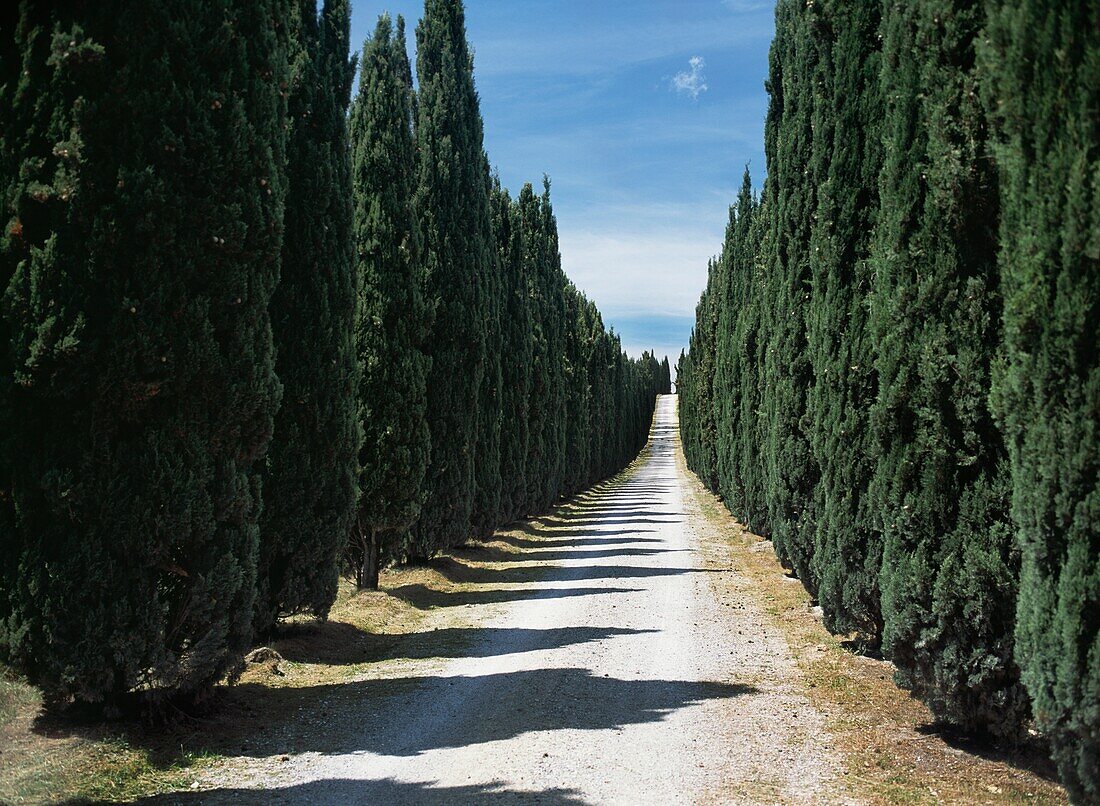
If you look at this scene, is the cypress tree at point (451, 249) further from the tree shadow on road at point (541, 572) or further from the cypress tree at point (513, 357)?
the cypress tree at point (513, 357)

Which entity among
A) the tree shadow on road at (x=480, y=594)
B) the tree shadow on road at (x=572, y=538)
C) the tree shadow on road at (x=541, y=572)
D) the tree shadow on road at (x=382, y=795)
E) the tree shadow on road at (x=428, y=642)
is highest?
the tree shadow on road at (x=382, y=795)

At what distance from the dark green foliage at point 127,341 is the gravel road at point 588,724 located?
4.69 feet

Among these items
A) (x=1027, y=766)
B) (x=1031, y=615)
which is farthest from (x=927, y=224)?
(x=1027, y=766)

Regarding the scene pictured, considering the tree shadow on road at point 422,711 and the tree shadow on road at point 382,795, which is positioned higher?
the tree shadow on road at point 382,795

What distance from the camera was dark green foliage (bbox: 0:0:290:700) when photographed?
17.9ft

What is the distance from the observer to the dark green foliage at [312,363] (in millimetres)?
8648

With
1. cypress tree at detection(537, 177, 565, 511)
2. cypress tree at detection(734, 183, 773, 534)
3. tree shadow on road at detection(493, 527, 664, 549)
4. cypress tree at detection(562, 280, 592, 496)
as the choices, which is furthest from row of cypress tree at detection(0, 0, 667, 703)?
cypress tree at detection(562, 280, 592, 496)

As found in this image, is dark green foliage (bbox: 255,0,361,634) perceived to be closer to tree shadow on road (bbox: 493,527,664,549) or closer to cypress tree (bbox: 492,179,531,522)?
tree shadow on road (bbox: 493,527,664,549)

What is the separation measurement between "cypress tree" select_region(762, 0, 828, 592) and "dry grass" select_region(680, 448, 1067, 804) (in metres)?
1.68

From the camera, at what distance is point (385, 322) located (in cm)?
1292

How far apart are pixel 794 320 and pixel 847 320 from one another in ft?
11.1

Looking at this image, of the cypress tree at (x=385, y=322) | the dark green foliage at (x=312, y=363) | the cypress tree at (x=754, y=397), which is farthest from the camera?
the cypress tree at (x=754, y=397)

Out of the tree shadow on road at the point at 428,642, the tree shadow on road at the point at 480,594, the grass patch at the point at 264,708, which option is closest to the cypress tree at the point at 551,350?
the tree shadow on road at the point at 480,594

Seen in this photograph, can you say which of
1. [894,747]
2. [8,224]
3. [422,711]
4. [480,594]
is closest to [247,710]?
[422,711]
